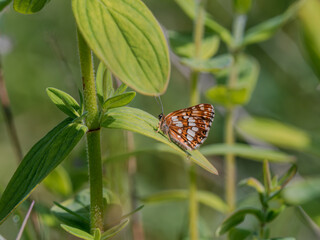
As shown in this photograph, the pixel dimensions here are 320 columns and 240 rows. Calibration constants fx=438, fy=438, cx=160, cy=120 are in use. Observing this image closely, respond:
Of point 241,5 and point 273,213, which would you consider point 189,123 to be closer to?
point 273,213

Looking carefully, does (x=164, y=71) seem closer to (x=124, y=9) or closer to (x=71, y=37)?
(x=124, y=9)

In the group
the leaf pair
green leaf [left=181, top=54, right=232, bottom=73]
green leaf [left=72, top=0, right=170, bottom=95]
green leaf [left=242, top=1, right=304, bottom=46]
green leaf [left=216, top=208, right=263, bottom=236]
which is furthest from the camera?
green leaf [left=242, top=1, right=304, bottom=46]

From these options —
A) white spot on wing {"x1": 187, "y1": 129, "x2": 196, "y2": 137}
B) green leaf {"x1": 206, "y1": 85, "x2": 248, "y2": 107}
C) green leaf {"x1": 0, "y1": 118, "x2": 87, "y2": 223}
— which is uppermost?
green leaf {"x1": 206, "y1": 85, "x2": 248, "y2": 107}

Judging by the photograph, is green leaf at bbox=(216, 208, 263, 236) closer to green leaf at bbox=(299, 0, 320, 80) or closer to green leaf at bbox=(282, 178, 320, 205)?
green leaf at bbox=(282, 178, 320, 205)

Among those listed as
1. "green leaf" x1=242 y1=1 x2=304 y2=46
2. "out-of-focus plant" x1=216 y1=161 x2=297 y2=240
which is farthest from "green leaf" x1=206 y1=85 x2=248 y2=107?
"out-of-focus plant" x1=216 y1=161 x2=297 y2=240

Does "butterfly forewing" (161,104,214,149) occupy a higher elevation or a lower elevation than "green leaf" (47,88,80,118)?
lower

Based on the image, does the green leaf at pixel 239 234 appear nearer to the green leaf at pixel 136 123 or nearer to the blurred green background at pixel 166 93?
the green leaf at pixel 136 123

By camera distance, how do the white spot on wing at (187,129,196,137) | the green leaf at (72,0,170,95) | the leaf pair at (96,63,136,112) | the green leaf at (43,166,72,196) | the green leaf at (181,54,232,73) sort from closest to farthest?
the green leaf at (72,0,170,95) → the leaf pair at (96,63,136,112) → the white spot on wing at (187,129,196,137) → the green leaf at (181,54,232,73) → the green leaf at (43,166,72,196)
